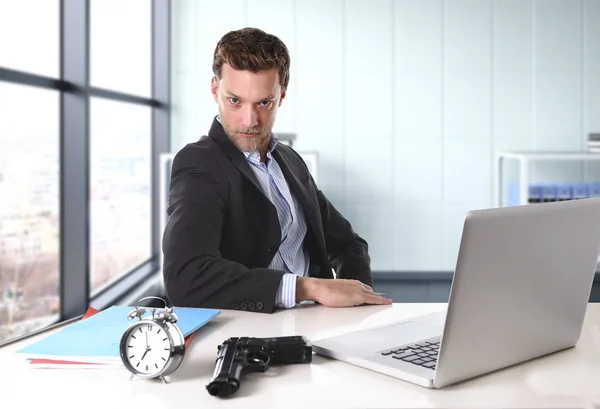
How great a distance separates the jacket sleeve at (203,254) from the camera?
5.10 ft

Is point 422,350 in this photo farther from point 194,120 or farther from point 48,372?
point 194,120

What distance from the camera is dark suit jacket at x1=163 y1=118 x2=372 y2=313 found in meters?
1.57

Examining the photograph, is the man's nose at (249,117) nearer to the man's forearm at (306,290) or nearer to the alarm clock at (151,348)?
the man's forearm at (306,290)

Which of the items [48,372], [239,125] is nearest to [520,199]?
[239,125]

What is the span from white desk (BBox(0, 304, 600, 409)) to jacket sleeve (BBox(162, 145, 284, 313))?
287 mm

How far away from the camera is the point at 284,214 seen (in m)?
1.97

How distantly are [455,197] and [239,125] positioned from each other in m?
3.47

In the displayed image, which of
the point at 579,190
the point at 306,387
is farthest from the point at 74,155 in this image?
the point at 579,190

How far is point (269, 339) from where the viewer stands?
1202 mm

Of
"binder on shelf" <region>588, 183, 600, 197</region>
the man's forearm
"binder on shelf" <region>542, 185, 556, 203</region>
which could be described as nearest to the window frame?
the man's forearm

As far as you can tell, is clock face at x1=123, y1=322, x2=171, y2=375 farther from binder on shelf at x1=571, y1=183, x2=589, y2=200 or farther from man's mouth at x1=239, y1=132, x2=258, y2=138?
binder on shelf at x1=571, y1=183, x2=589, y2=200

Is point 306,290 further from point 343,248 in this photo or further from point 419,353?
point 343,248

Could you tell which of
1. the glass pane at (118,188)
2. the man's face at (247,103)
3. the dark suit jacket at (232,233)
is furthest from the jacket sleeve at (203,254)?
the glass pane at (118,188)

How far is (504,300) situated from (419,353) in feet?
0.61
